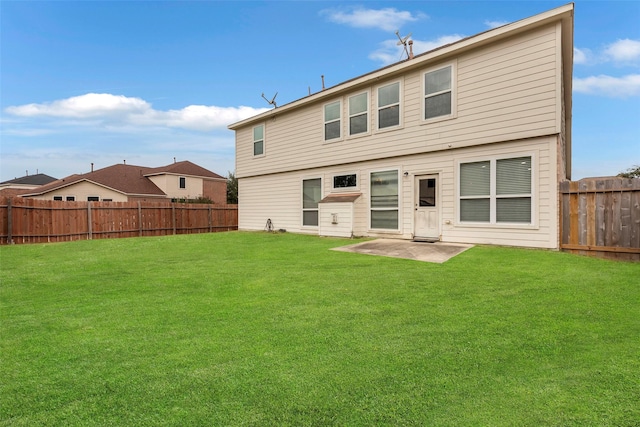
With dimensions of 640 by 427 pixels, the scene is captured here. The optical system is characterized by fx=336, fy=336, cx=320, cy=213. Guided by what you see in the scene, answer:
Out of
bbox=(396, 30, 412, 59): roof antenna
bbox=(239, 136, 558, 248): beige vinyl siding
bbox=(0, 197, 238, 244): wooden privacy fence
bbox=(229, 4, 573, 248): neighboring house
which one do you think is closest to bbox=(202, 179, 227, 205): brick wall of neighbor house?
bbox=(0, 197, 238, 244): wooden privacy fence

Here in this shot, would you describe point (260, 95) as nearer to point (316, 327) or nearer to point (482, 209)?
point (482, 209)

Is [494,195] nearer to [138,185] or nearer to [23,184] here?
[138,185]

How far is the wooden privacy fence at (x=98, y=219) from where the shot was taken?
13039 mm

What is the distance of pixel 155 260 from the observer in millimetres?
7641

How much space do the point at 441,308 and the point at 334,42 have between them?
13196mm

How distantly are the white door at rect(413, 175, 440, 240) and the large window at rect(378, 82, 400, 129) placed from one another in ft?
6.82

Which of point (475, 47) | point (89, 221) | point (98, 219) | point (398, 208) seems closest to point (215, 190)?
point (98, 219)

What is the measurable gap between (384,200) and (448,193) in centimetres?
208

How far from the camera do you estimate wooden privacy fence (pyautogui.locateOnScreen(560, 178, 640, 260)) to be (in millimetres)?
6707

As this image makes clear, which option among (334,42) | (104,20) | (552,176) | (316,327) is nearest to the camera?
(316,327)

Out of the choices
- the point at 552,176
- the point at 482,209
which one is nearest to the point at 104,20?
the point at 482,209

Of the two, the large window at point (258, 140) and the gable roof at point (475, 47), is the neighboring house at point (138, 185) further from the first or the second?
the gable roof at point (475, 47)

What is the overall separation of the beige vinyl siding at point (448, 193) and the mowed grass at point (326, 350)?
→ 8.25ft

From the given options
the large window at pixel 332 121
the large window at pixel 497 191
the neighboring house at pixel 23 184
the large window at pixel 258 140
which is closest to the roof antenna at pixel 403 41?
the large window at pixel 332 121
